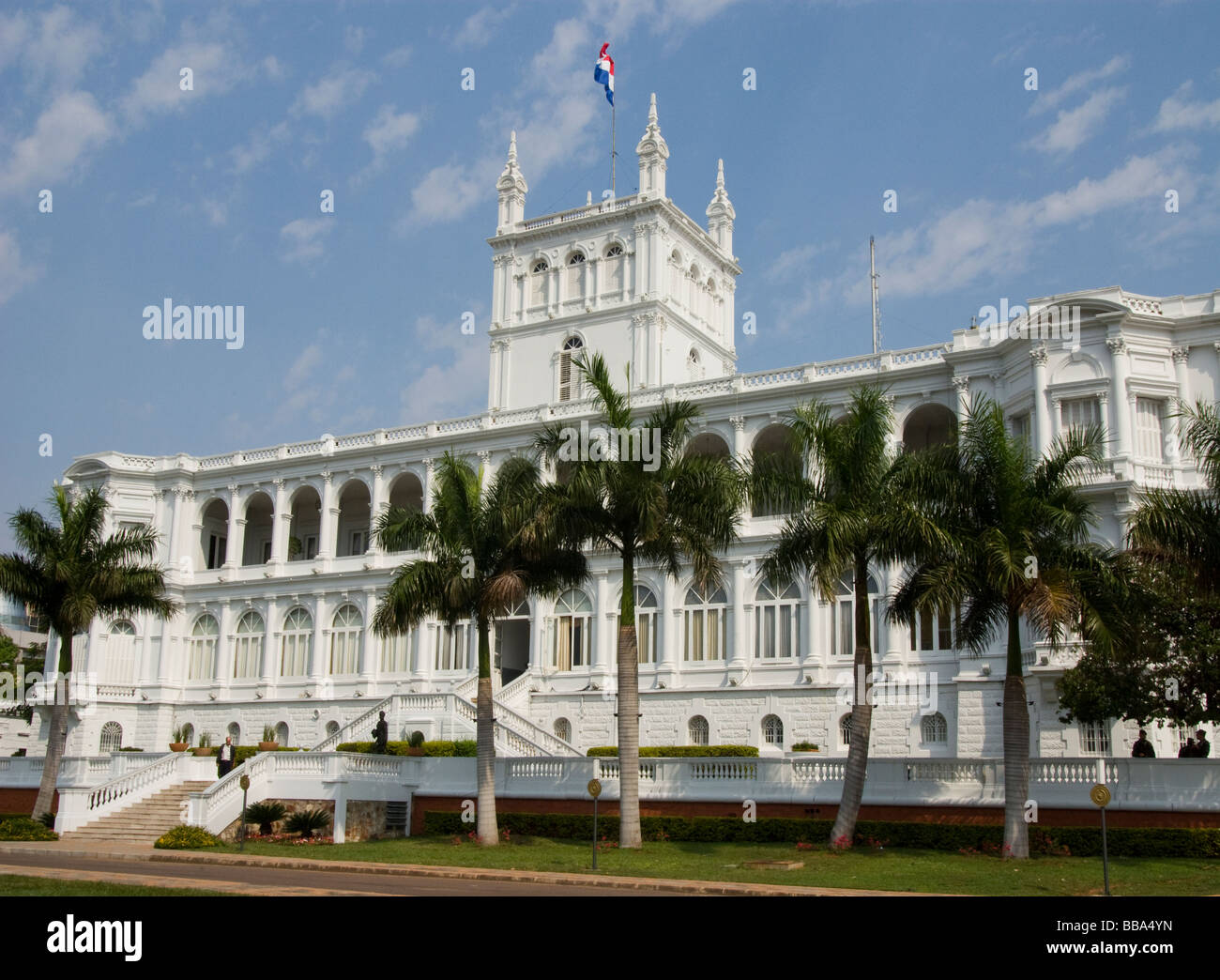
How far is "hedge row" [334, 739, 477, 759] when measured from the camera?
37.8 metres


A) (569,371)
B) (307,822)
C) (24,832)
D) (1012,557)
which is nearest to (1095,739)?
(1012,557)

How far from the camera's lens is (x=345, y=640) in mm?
58594

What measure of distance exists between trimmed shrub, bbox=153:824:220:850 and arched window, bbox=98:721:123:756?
3333 centimetres

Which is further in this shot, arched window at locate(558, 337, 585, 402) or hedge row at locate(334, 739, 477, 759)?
arched window at locate(558, 337, 585, 402)

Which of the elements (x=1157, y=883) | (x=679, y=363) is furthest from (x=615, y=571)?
(x=1157, y=883)

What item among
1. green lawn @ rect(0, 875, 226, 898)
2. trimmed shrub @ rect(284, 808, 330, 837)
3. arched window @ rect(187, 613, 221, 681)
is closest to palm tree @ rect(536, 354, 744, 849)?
trimmed shrub @ rect(284, 808, 330, 837)

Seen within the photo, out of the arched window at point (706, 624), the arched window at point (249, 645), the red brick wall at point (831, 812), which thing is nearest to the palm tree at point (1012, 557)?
the red brick wall at point (831, 812)

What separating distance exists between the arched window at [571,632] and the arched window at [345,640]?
410 inches

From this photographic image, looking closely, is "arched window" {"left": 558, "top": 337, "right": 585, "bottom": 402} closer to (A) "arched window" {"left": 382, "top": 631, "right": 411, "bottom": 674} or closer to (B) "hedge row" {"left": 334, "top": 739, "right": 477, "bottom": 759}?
(A) "arched window" {"left": 382, "top": 631, "right": 411, "bottom": 674}

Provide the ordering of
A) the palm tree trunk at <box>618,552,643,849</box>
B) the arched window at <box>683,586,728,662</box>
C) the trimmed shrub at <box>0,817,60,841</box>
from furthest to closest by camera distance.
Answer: the arched window at <box>683,586,728,662</box> < the trimmed shrub at <box>0,817,60,841</box> < the palm tree trunk at <box>618,552,643,849</box>

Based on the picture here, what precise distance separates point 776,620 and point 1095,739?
13282 millimetres

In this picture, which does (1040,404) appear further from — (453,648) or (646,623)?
(453,648)

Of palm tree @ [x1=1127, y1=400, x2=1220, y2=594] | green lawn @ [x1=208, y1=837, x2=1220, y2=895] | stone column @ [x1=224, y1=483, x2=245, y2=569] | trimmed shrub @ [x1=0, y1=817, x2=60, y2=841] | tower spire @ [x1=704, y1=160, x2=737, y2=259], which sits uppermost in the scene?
tower spire @ [x1=704, y1=160, x2=737, y2=259]
